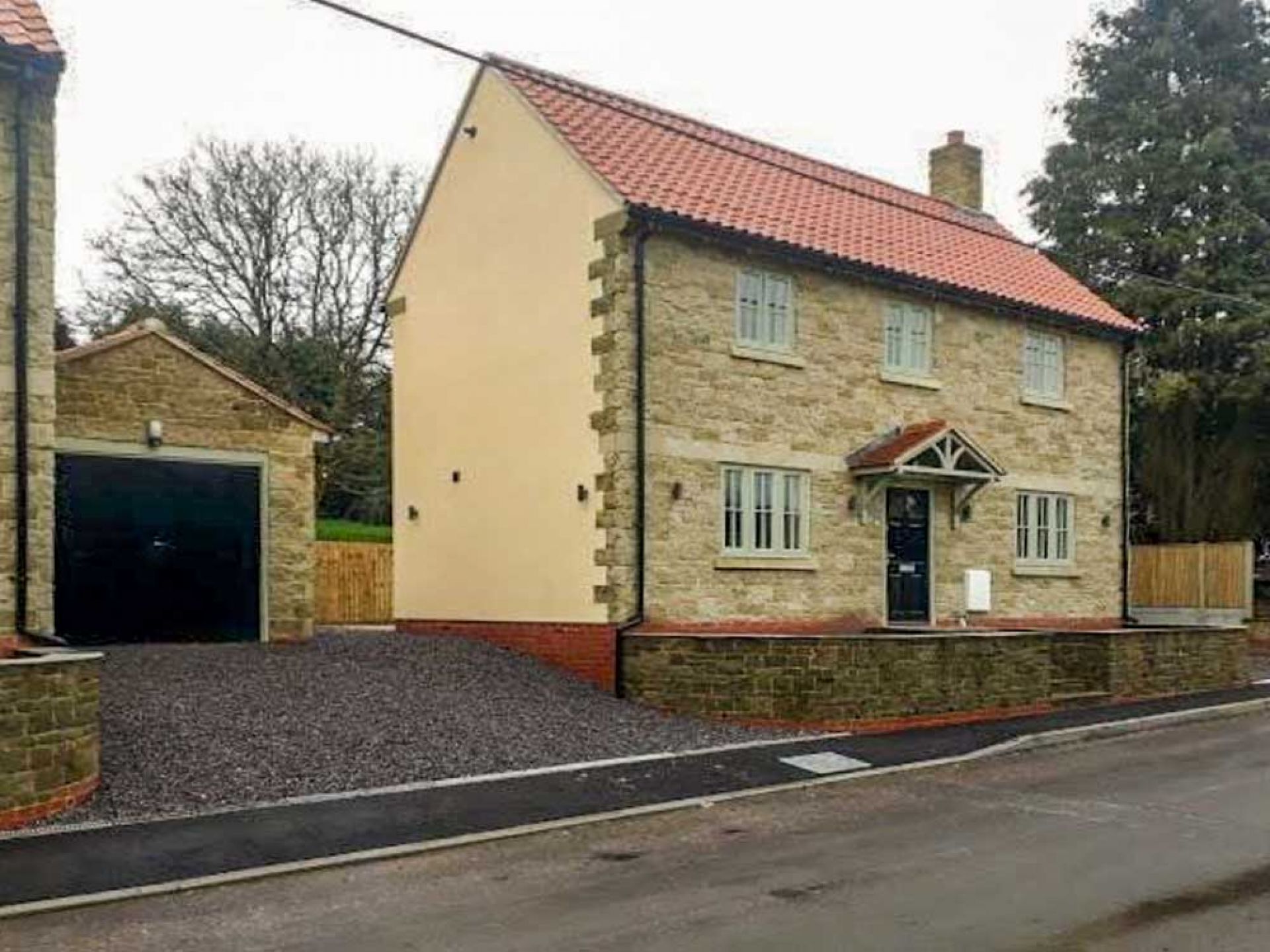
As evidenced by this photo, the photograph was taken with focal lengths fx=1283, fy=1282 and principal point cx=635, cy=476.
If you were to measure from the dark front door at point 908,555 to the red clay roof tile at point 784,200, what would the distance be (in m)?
3.54

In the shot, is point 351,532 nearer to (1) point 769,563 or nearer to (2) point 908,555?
(2) point 908,555

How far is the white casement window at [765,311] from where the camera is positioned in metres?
18.3

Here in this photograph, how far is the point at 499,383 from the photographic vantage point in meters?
19.1

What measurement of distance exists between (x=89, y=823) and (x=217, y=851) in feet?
4.24

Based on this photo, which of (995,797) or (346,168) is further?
(346,168)

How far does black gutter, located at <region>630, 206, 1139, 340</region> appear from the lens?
683 inches

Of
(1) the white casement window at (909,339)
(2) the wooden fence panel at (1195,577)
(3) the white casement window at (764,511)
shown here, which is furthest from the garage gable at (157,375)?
(2) the wooden fence panel at (1195,577)

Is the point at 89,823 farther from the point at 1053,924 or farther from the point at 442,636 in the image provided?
the point at 442,636

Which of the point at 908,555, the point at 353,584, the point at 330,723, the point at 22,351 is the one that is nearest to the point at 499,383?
the point at 908,555

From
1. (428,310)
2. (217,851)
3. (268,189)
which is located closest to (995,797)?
(217,851)

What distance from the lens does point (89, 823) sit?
31.1 feet

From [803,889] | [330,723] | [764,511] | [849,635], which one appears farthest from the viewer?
[764,511]

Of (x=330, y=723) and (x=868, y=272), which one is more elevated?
(x=868, y=272)

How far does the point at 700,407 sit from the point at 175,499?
23.9 ft
